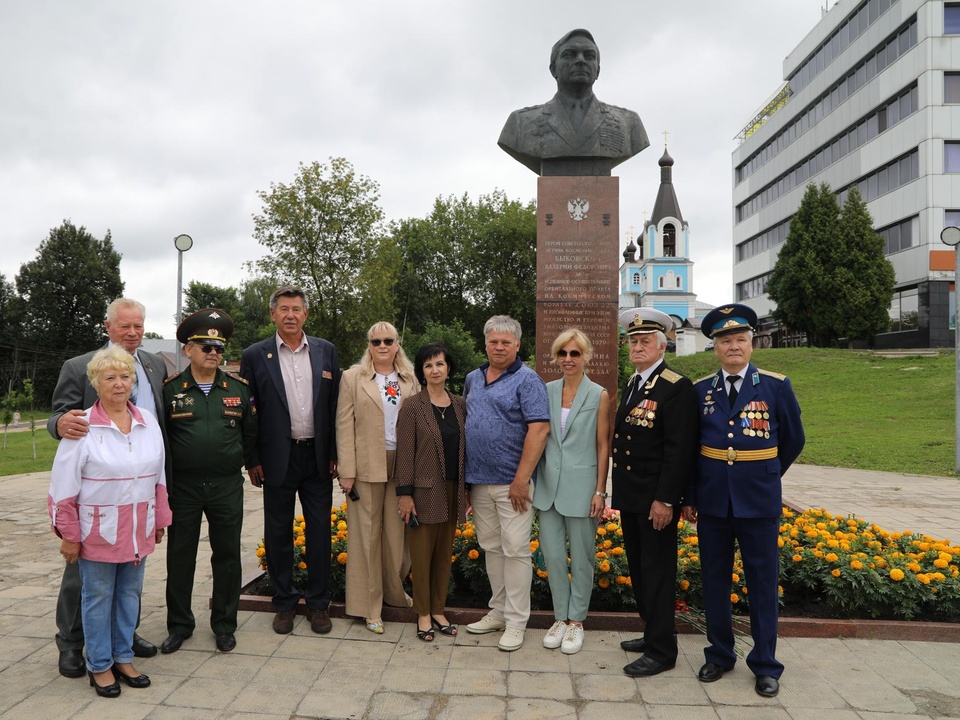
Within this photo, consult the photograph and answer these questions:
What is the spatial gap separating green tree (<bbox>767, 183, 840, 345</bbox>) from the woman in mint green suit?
30.9 m

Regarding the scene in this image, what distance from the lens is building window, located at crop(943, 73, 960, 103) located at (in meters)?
28.8

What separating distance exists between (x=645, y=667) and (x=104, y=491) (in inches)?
111

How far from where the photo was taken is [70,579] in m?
3.52

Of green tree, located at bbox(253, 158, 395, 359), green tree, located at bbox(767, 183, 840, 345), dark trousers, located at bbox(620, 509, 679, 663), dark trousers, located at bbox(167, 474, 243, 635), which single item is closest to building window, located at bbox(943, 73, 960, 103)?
green tree, located at bbox(767, 183, 840, 345)

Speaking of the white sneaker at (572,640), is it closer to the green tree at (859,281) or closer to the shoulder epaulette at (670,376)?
the shoulder epaulette at (670,376)

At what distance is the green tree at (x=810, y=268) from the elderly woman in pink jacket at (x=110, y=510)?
32597 mm

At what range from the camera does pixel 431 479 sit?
3936 millimetres

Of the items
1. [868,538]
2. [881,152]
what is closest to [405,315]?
[881,152]

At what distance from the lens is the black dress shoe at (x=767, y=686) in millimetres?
3250

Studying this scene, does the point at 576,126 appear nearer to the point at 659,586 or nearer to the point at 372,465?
Answer: the point at 372,465

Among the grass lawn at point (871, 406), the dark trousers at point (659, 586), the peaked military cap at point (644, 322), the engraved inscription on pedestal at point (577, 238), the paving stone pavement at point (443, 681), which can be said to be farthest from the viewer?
the grass lawn at point (871, 406)

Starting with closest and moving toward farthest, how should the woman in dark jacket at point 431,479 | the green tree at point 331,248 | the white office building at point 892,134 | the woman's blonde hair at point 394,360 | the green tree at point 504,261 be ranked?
the woman in dark jacket at point 431,479
the woman's blonde hair at point 394,360
the green tree at point 331,248
the white office building at point 892,134
the green tree at point 504,261

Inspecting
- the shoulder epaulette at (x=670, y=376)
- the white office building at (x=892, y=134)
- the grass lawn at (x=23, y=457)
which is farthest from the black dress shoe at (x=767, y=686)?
the white office building at (x=892, y=134)

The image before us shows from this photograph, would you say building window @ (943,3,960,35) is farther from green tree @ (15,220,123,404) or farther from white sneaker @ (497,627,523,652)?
green tree @ (15,220,123,404)
